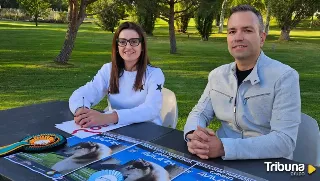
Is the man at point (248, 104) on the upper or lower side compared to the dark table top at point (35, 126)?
upper

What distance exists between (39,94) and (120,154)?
222 inches

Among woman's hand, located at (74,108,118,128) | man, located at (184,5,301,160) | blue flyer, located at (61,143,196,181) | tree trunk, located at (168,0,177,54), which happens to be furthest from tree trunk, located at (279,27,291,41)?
blue flyer, located at (61,143,196,181)

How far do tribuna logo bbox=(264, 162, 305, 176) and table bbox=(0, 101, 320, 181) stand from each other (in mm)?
31

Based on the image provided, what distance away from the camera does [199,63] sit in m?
12.7

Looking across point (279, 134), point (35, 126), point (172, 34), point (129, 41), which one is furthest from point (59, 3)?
point (279, 134)

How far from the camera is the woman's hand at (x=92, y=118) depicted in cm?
230

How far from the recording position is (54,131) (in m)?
2.20

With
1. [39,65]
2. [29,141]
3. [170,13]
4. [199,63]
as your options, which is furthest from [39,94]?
[170,13]

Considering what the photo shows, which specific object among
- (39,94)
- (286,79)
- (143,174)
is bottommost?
(39,94)

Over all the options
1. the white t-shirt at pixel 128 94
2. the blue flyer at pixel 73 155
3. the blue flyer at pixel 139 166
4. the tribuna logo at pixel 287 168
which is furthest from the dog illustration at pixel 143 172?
the white t-shirt at pixel 128 94

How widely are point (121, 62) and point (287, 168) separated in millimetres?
1803

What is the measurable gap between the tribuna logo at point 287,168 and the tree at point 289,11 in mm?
26610

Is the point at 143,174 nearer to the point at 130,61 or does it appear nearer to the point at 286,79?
the point at 286,79

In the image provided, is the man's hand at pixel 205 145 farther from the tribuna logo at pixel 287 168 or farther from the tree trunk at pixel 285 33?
the tree trunk at pixel 285 33
